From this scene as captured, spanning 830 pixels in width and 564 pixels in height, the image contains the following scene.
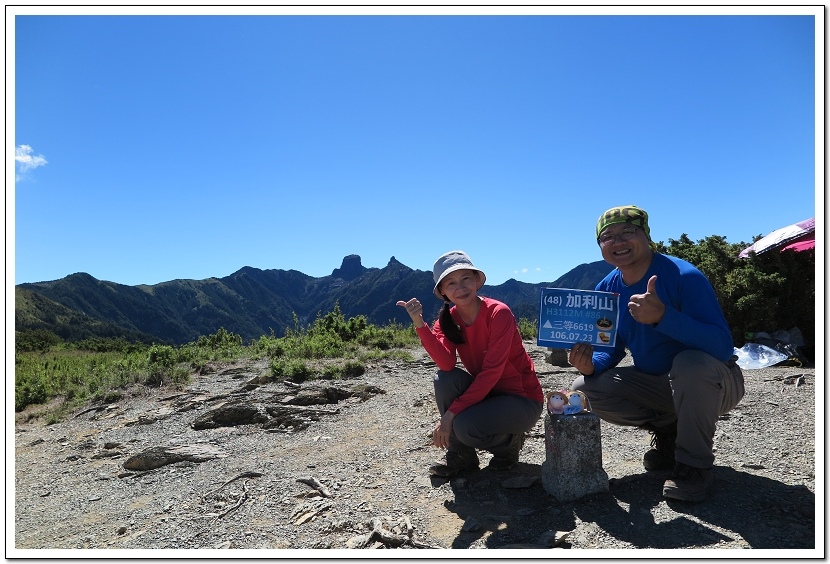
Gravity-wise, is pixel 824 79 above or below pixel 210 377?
above

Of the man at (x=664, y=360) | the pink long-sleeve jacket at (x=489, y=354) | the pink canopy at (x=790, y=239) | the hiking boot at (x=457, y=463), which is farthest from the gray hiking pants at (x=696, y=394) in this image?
the pink canopy at (x=790, y=239)

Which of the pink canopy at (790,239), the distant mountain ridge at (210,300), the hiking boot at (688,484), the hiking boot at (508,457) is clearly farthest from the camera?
the distant mountain ridge at (210,300)

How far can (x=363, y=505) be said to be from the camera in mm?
3709

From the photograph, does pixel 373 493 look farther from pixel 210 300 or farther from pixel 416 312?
pixel 210 300

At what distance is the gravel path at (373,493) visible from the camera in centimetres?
291

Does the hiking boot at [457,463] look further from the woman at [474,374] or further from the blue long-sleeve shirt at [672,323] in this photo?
the blue long-sleeve shirt at [672,323]

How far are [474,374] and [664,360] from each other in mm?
1263

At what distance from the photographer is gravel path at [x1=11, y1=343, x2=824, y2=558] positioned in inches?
114

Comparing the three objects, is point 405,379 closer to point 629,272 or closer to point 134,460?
point 134,460

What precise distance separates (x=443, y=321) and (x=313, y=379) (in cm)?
594

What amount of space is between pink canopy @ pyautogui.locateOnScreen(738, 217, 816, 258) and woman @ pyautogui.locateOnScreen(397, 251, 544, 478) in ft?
27.9

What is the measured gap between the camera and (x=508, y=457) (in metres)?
3.94

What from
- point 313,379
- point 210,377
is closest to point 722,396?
point 313,379

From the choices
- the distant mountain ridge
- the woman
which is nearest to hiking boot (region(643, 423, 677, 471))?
the woman
